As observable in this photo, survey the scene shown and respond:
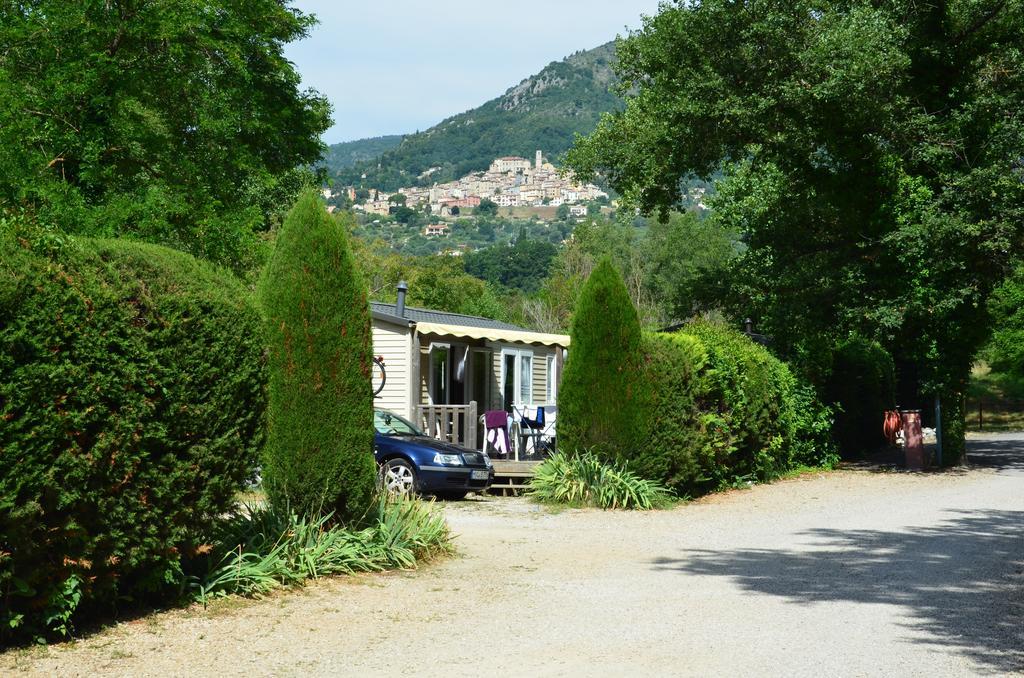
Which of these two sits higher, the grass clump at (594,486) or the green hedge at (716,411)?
the green hedge at (716,411)

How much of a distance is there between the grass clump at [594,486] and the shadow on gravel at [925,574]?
2965mm

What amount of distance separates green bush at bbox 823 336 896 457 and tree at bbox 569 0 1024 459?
5.22ft

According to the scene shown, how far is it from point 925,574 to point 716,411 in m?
7.75

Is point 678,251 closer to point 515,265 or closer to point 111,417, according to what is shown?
point 515,265

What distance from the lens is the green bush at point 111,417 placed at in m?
5.88

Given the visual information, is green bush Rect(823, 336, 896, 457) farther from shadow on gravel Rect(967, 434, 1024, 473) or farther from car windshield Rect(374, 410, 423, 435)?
car windshield Rect(374, 410, 423, 435)

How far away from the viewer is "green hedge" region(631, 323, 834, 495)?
15570mm

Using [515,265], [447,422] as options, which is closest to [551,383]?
[447,422]

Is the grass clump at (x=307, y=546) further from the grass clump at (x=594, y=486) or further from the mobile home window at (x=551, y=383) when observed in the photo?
the mobile home window at (x=551, y=383)

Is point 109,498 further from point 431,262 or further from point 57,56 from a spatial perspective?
point 431,262

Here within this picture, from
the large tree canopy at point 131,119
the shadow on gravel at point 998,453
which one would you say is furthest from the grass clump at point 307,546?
the shadow on gravel at point 998,453

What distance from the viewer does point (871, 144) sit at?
68.2ft

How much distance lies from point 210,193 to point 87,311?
2000cm

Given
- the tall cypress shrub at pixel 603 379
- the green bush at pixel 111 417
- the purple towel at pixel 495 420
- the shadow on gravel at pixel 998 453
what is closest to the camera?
the green bush at pixel 111 417
